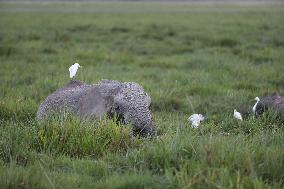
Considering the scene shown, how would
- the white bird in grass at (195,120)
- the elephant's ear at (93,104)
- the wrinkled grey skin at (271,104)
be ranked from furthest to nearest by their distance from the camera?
the wrinkled grey skin at (271,104)
the white bird in grass at (195,120)
the elephant's ear at (93,104)

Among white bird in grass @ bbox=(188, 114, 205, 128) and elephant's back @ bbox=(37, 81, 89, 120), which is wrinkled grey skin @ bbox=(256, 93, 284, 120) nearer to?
white bird in grass @ bbox=(188, 114, 205, 128)

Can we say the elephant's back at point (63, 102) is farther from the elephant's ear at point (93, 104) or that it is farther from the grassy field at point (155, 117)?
the grassy field at point (155, 117)

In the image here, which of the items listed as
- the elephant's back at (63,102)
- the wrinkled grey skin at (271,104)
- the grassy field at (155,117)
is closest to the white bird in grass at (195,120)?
the grassy field at (155,117)

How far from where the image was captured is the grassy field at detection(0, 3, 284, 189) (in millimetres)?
4570

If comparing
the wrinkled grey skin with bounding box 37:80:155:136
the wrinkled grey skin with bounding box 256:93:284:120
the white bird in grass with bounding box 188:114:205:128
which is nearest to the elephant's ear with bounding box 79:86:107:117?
the wrinkled grey skin with bounding box 37:80:155:136

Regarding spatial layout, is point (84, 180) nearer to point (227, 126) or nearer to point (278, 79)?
point (227, 126)

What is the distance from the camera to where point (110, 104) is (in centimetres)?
614

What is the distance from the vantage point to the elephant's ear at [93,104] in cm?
617

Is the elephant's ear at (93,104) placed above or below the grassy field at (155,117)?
above

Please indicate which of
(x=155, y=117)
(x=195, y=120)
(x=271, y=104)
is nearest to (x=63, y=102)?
(x=155, y=117)

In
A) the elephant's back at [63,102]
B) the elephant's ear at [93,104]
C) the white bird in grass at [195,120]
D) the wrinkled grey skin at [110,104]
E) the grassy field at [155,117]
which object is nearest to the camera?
the grassy field at [155,117]

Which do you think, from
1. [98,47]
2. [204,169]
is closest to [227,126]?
[204,169]

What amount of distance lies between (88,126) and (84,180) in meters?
1.09

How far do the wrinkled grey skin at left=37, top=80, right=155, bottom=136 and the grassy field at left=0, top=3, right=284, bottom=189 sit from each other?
1.11 ft
